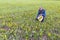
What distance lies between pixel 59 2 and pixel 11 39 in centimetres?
210

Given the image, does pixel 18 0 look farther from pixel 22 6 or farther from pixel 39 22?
pixel 39 22

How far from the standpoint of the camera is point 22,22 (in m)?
5.13

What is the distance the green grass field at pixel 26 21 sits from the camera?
4953mm

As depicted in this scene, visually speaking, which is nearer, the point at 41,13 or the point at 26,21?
the point at 26,21

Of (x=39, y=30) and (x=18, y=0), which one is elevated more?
(x=18, y=0)

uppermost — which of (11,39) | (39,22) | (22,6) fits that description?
(22,6)

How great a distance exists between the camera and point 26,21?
5.18m

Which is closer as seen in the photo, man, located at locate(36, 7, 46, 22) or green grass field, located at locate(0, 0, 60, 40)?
green grass field, located at locate(0, 0, 60, 40)

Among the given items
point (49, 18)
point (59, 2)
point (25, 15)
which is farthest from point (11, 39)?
point (59, 2)

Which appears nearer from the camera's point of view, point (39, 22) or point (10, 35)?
point (10, 35)

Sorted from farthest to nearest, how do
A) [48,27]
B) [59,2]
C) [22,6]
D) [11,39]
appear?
1. [59,2]
2. [22,6]
3. [48,27]
4. [11,39]

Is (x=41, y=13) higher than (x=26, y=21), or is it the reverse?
(x=41, y=13)

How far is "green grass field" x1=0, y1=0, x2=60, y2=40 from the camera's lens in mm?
4953

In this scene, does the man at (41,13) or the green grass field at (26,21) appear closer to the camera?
the green grass field at (26,21)
